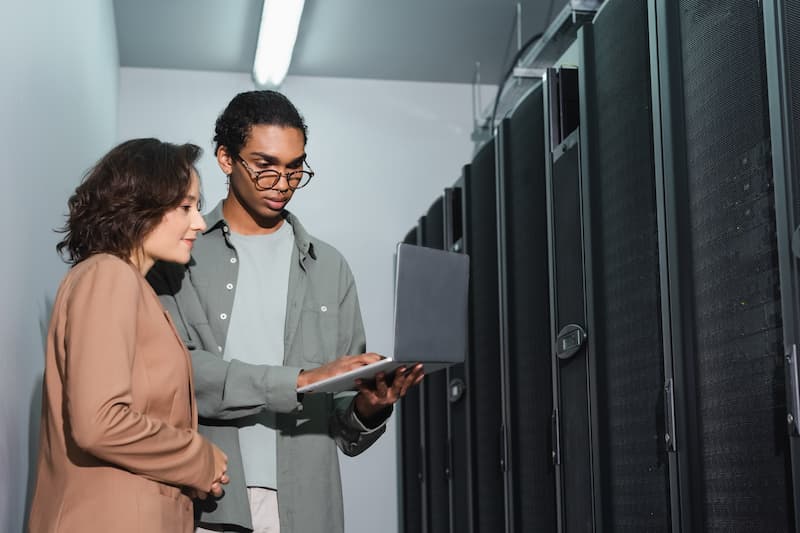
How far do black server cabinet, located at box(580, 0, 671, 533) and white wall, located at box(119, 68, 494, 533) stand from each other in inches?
101

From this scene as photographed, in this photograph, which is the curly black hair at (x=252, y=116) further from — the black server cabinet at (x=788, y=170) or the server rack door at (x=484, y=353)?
the server rack door at (x=484, y=353)

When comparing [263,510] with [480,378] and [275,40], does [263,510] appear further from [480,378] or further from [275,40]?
[275,40]

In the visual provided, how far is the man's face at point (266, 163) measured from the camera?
1.85 m

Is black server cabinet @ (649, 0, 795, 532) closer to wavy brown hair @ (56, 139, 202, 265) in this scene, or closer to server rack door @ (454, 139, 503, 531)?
wavy brown hair @ (56, 139, 202, 265)

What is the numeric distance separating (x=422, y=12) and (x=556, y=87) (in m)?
1.93

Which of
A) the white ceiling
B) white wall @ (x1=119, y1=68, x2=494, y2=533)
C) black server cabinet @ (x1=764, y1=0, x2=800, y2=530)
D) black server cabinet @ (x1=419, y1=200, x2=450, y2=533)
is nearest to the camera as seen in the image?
black server cabinet @ (x1=764, y1=0, x2=800, y2=530)

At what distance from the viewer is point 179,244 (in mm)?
1660

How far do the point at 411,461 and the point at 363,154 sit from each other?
1513 millimetres

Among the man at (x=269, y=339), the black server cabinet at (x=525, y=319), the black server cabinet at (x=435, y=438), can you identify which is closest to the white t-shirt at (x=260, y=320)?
the man at (x=269, y=339)

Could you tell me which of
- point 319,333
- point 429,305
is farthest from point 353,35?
point 429,305

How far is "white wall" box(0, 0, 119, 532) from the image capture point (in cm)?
171

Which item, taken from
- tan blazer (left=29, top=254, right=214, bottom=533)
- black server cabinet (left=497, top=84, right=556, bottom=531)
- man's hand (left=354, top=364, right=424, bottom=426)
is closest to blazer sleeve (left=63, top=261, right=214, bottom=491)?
tan blazer (left=29, top=254, right=214, bottom=533)

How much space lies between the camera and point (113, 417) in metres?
1.40

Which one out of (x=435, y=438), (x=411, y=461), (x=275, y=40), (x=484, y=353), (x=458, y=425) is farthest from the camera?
(x=411, y=461)
